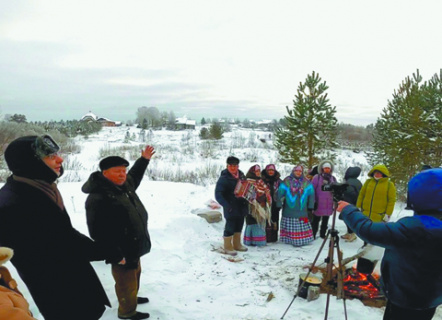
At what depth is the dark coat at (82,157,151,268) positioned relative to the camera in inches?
103

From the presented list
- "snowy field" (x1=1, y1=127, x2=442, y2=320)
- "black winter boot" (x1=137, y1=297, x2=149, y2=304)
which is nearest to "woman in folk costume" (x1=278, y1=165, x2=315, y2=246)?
"snowy field" (x1=1, y1=127, x2=442, y2=320)

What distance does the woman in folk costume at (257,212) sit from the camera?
5188mm

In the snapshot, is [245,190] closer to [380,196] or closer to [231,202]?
[231,202]

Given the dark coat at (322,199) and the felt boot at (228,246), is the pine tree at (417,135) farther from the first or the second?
the felt boot at (228,246)

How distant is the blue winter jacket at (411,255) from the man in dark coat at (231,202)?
3.05 metres

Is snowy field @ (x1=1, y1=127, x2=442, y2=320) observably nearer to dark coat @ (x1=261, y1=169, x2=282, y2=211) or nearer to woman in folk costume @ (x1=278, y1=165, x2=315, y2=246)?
woman in folk costume @ (x1=278, y1=165, x2=315, y2=246)

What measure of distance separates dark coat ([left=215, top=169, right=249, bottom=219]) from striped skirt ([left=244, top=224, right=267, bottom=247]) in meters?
0.56

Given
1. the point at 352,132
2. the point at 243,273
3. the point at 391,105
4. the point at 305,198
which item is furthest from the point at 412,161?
the point at 352,132

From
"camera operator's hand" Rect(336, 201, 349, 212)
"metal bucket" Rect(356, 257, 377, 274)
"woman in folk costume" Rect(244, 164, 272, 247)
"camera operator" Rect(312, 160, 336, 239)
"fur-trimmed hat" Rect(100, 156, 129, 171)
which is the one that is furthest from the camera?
"camera operator" Rect(312, 160, 336, 239)

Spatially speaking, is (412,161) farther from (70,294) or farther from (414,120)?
(70,294)

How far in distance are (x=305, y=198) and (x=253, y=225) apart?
1.23 m

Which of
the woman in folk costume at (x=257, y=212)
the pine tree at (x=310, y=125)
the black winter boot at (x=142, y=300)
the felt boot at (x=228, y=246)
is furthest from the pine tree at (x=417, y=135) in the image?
the black winter boot at (x=142, y=300)

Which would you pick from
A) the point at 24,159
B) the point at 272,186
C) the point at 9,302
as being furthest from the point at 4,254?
the point at 272,186

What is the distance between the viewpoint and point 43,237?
5.71 feet
